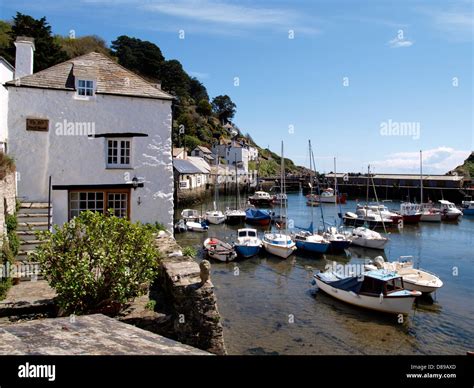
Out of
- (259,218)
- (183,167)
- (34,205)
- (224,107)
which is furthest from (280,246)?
(224,107)

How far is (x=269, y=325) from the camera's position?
16.2m

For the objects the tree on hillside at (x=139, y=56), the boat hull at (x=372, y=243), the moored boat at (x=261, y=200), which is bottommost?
the boat hull at (x=372, y=243)

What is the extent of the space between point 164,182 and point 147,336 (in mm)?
12398

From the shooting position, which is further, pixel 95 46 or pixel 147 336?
pixel 95 46

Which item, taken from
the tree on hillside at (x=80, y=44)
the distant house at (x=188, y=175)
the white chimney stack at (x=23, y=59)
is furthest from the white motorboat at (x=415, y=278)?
the tree on hillside at (x=80, y=44)

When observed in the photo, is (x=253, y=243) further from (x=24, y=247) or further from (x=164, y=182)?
(x=24, y=247)

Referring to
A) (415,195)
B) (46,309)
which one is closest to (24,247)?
(46,309)

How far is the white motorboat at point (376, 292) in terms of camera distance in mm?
17297

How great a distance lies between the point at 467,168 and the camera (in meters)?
107

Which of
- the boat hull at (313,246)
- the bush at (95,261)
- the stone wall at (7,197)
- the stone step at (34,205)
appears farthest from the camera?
the boat hull at (313,246)

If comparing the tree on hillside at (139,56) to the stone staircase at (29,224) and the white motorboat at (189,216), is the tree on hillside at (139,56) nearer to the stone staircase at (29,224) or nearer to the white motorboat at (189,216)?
the white motorboat at (189,216)

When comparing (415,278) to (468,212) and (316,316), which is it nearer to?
(316,316)

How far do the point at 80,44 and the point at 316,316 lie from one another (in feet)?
225
